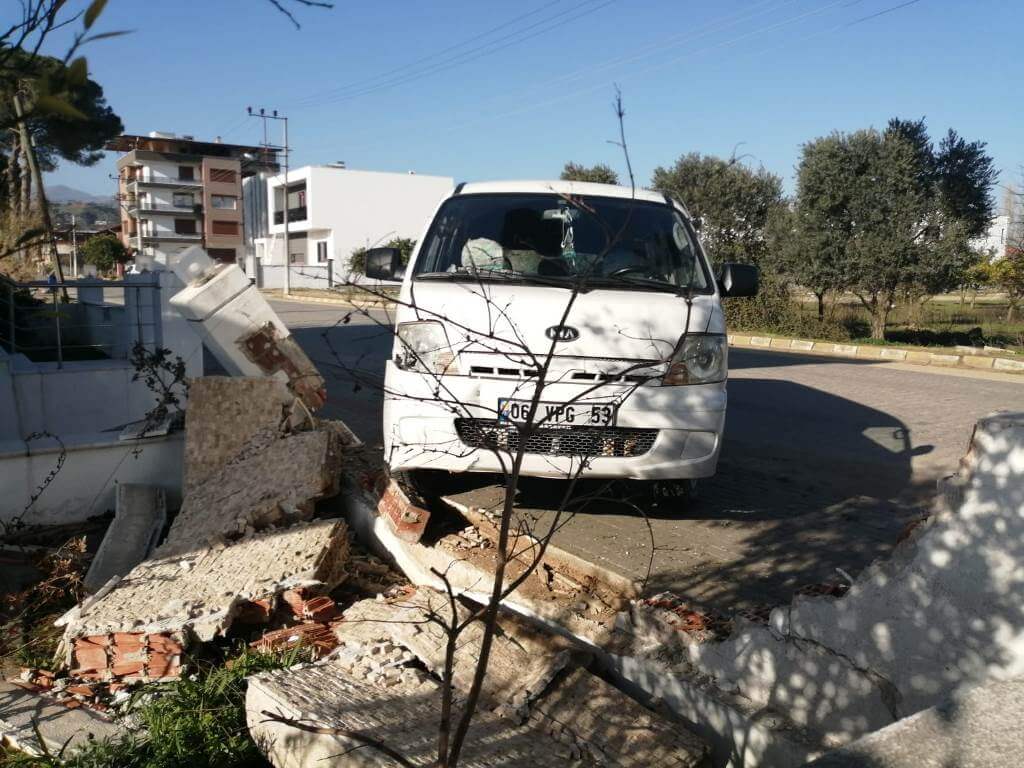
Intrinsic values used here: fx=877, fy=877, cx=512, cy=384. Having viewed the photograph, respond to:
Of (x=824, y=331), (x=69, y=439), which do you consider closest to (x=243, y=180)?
(x=824, y=331)

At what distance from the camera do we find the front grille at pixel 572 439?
460cm

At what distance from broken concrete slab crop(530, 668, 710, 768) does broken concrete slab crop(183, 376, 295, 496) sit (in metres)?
3.24

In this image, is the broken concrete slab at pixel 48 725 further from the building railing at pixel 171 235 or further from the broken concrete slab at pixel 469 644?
the building railing at pixel 171 235

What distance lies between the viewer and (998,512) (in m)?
2.56

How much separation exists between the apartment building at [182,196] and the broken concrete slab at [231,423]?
87.0 m

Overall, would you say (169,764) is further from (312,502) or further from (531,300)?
(531,300)

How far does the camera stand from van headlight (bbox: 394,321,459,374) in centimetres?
475

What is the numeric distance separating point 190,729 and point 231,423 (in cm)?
276

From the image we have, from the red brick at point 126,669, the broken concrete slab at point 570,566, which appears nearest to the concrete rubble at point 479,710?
the broken concrete slab at point 570,566

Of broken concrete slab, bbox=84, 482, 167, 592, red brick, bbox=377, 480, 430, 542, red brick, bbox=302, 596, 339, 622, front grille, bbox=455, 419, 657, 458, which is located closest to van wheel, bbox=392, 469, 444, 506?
red brick, bbox=377, 480, 430, 542

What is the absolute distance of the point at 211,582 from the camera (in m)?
4.59

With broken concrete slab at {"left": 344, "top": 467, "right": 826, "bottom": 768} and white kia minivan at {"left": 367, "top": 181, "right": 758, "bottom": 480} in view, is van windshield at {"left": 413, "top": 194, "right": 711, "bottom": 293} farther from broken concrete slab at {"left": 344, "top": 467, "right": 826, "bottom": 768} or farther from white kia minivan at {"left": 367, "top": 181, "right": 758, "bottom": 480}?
broken concrete slab at {"left": 344, "top": 467, "right": 826, "bottom": 768}

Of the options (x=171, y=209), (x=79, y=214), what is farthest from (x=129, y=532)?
(x=171, y=209)

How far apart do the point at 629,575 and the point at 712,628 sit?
0.86 meters
